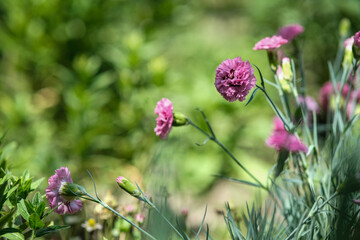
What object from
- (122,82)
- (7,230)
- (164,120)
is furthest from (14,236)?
(122,82)

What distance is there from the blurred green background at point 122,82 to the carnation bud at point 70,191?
39.5 inches

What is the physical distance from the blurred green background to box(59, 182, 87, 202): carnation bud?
3.29 feet

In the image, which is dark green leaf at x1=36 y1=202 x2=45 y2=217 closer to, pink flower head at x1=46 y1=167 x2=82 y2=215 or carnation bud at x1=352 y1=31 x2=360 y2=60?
pink flower head at x1=46 y1=167 x2=82 y2=215

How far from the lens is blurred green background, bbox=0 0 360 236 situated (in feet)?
6.17

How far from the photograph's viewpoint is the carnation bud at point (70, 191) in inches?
24.3

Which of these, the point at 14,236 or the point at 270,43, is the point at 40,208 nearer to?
the point at 14,236

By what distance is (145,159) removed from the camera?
1.89m

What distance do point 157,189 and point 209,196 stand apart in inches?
56.3

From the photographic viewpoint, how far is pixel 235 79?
63cm

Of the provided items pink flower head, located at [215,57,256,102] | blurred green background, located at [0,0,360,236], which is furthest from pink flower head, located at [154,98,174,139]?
blurred green background, located at [0,0,360,236]

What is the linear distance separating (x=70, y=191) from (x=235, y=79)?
29 centimetres

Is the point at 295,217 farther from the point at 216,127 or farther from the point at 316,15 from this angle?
the point at 316,15

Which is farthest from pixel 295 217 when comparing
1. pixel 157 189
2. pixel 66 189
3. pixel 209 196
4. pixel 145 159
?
pixel 209 196

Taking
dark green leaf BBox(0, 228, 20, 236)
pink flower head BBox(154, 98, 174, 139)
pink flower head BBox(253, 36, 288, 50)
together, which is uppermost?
pink flower head BBox(253, 36, 288, 50)
